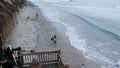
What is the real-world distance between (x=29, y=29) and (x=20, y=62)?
20313mm

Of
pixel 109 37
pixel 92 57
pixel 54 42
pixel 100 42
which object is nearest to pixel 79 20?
pixel 109 37

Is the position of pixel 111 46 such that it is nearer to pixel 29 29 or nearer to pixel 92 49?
pixel 92 49

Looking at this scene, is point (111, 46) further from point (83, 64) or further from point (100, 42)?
point (83, 64)

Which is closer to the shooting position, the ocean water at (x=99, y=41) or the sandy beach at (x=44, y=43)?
the sandy beach at (x=44, y=43)

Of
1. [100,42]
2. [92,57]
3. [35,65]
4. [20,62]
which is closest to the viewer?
[35,65]

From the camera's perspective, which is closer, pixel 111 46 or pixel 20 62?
pixel 20 62

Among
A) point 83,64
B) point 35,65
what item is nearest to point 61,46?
point 83,64

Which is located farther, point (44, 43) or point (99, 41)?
point (99, 41)

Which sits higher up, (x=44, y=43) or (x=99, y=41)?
(x=44, y=43)

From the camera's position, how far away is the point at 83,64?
69.9ft

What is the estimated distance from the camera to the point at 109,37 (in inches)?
1302

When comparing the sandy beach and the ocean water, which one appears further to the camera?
the ocean water

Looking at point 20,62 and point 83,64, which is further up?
point 20,62

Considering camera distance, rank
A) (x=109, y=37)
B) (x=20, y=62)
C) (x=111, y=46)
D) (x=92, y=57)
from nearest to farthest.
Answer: (x=20, y=62), (x=92, y=57), (x=111, y=46), (x=109, y=37)
